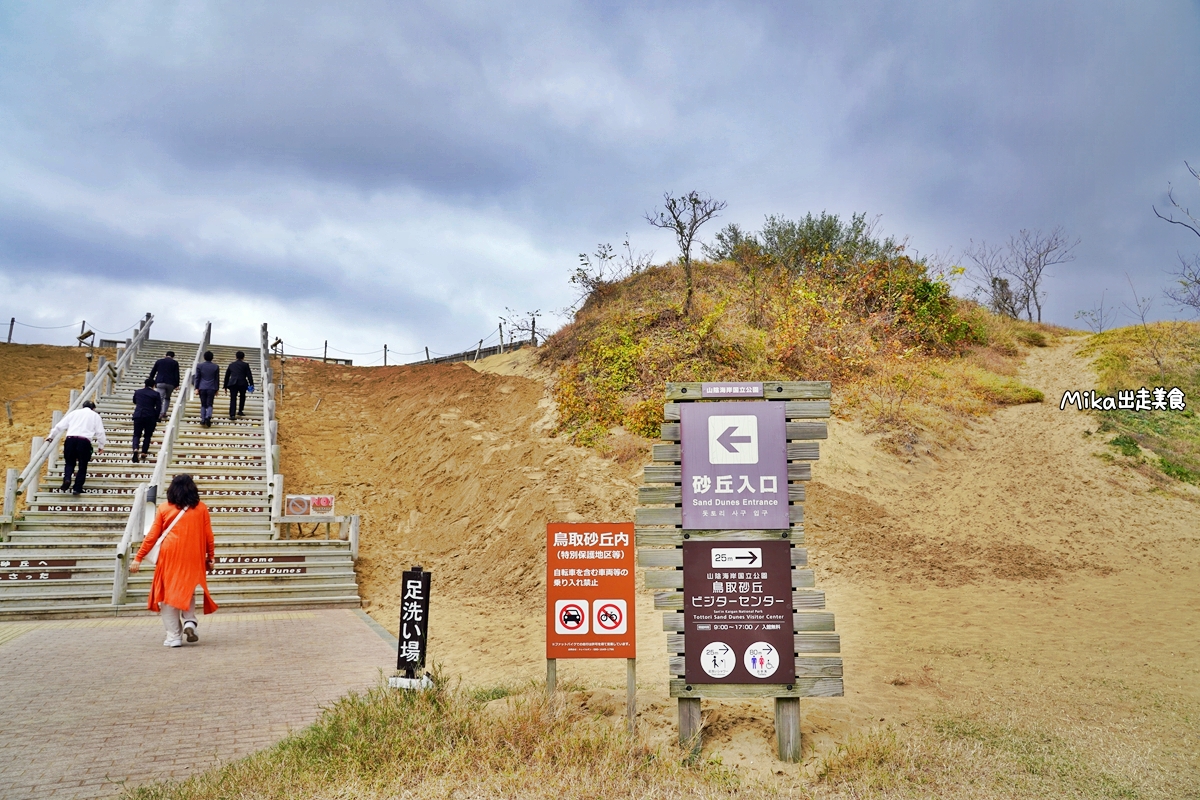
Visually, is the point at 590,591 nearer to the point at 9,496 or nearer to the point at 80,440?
the point at 9,496

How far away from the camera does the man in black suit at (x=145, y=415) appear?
15.3 meters

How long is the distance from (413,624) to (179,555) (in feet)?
14.0

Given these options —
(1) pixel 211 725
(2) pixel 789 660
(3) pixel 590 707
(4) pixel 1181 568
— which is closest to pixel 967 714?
(2) pixel 789 660

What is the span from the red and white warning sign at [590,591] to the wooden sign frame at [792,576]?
9.0 inches

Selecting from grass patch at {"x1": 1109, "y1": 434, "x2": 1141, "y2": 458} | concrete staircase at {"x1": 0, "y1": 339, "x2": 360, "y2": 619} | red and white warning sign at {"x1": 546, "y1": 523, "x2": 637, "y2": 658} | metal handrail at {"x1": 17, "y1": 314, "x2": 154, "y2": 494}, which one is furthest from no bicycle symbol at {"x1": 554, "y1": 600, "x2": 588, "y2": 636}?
grass patch at {"x1": 1109, "y1": 434, "x2": 1141, "y2": 458}

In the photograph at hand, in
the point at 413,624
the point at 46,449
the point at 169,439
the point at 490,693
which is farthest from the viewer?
the point at 169,439

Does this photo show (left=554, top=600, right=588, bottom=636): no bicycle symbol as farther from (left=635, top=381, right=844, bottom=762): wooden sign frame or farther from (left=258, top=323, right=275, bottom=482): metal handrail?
(left=258, top=323, right=275, bottom=482): metal handrail

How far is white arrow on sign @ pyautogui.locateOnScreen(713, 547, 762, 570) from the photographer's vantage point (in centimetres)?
546

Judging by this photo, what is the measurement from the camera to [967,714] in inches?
240

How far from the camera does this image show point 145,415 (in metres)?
15.3

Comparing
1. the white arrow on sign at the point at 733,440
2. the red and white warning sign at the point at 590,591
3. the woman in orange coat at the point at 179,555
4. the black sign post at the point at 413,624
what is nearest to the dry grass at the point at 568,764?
the black sign post at the point at 413,624

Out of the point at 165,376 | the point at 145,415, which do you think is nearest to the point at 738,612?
the point at 145,415

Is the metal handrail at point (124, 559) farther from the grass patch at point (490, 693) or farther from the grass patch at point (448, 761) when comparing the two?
the grass patch at point (448, 761)

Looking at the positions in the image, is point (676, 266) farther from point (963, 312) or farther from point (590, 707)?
point (590, 707)
